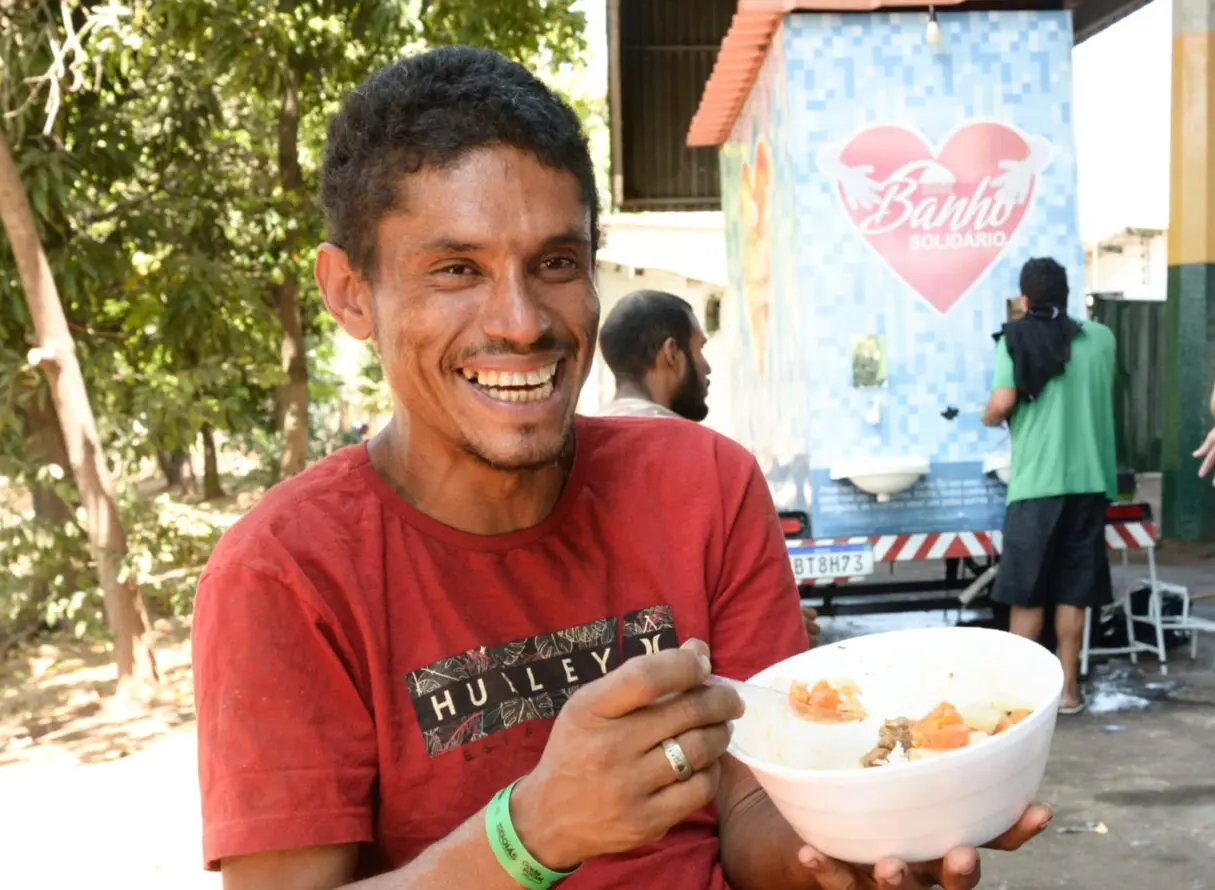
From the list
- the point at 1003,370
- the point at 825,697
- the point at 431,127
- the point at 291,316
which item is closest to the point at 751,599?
the point at 825,697

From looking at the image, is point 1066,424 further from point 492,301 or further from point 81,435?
point 81,435

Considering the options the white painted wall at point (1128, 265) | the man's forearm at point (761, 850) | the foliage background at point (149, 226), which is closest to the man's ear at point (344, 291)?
the man's forearm at point (761, 850)

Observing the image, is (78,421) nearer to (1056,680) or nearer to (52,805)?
(52,805)

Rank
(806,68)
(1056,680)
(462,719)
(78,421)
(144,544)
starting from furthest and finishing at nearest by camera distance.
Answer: (144,544), (78,421), (806,68), (462,719), (1056,680)

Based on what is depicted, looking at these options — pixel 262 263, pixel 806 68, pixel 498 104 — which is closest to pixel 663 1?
pixel 262 263

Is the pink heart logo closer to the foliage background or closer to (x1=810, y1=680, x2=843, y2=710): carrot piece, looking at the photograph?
the foliage background

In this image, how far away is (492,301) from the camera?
1.71 meters

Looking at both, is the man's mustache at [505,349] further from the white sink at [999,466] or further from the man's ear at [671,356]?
the white sink at [999,466]

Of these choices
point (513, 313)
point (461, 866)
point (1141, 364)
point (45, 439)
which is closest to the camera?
point (461, 866)

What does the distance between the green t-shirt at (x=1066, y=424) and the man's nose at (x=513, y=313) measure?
4.31 meters

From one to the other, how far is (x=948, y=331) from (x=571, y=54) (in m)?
4.33

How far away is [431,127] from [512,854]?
3.10ft

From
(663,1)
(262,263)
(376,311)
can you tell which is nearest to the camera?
(376,311)

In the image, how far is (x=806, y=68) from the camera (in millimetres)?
5984
